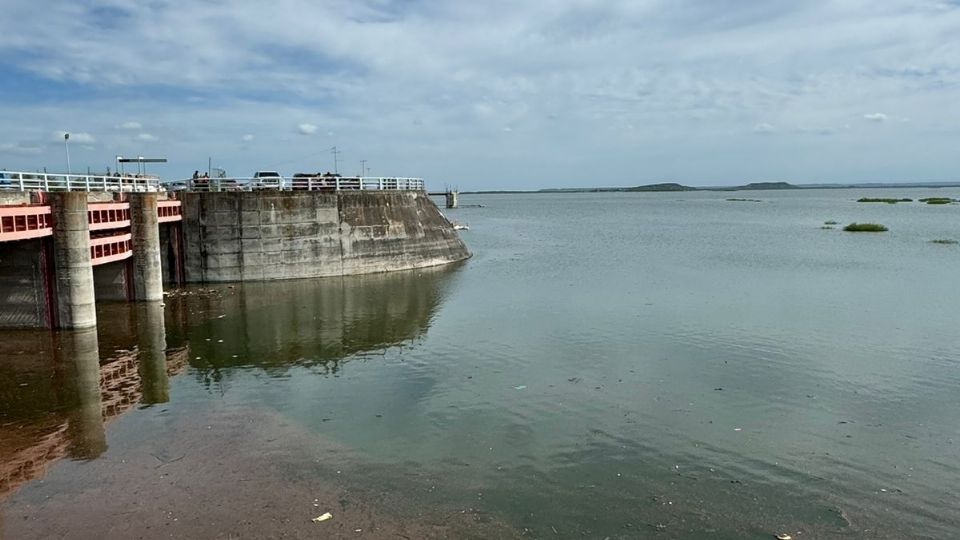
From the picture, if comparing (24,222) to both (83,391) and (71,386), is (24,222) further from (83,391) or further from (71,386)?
(83,391)

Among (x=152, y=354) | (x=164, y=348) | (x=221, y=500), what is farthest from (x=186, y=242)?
(x=221, y=500)

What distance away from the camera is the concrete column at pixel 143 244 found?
111 feet

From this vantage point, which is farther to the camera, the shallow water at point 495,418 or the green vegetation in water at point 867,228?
the green vegetation in water at point 867,228

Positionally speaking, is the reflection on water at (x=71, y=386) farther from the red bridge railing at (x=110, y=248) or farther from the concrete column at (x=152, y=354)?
the red bridge railing at (x=110, y=248)

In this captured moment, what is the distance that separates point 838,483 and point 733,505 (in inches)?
97.1

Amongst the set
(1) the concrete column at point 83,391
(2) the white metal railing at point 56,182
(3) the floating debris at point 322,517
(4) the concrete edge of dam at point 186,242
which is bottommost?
(3) the floating debris at point 322,517

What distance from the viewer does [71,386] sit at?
20406 millimetres

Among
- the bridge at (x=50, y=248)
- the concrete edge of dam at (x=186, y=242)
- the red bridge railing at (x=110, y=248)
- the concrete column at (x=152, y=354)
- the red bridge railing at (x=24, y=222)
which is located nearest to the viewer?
the concrete column at (x=152, y=354)

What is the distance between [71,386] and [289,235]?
73.6 feet

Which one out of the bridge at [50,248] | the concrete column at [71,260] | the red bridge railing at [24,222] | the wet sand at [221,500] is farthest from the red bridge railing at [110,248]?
the wet sand at [221,500]

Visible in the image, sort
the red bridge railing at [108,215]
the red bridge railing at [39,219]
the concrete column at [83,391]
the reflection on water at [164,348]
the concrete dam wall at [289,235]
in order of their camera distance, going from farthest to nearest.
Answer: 1. the concrete dam wall at [289,235]
2. the red bridge railing at [108,215]
3. the red bridge railing at [39,219]
4. the reflection on water at [164,348]
5. the concrete column at [83,391]

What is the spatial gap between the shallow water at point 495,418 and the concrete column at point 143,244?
1535mm

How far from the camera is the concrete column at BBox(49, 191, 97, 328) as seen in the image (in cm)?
2638

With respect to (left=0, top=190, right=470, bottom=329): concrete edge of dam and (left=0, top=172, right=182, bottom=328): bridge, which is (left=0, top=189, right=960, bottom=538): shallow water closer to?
(left=0, top=172, right=182, bottom=328): bridge
